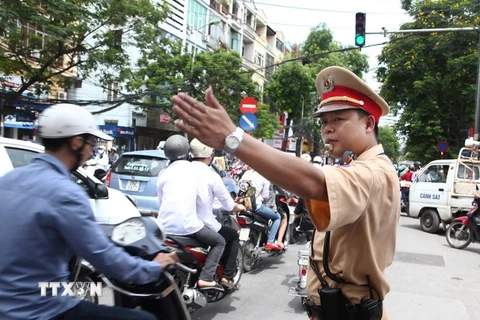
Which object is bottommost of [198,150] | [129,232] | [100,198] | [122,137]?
[100,198]

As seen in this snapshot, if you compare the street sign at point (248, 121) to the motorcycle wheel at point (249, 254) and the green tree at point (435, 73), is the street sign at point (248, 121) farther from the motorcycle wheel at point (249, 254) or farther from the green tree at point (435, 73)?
the green tree at point (435, 73)

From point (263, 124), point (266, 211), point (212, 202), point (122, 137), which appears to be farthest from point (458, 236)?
point (122, 137)

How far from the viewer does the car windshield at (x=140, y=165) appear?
27.9 feet

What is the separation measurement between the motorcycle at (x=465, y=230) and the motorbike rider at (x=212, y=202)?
5.97 meters

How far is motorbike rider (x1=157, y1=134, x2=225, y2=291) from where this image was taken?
4062 millimetres

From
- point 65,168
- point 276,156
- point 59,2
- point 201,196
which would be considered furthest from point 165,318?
point 59,2

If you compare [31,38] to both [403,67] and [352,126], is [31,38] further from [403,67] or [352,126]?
[403,67]

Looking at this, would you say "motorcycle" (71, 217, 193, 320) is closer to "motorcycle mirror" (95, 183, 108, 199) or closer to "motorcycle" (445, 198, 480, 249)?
"motorcycle mirror" (95, 183, 108, 199)

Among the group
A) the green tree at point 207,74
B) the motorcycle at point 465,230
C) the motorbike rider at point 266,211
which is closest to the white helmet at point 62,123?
the motorbike rider at point 266,211

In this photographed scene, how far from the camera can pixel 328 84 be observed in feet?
5.78

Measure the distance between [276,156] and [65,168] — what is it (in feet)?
3.70

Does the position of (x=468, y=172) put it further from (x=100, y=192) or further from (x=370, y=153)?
(x=370, y=153)

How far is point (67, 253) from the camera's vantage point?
6.11 ft

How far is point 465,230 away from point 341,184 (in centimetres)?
885
